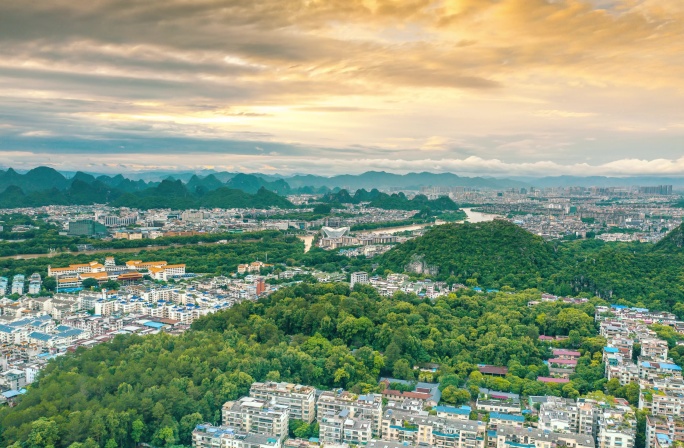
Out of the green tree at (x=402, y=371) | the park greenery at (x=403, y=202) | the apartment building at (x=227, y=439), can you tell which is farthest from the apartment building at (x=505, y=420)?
the park greenery at (x=403, y=202)

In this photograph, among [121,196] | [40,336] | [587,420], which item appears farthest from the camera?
[121,196]

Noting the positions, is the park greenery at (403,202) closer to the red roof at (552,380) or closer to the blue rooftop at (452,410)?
the red roof at (552,380)

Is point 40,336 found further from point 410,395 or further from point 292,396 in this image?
point 410,395

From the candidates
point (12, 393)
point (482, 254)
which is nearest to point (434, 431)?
point (12, 393)

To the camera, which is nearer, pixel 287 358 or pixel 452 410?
pixel 452 410

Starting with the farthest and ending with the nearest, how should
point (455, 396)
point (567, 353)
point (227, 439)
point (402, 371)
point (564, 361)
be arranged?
point (567, 353), point (564, 361), point (402, 371), point (455, 396), point (227, 439)

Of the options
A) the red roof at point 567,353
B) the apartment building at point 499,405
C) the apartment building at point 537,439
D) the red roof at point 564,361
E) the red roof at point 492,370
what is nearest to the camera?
the apartment building at point 537,439

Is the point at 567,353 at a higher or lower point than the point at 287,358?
lower
